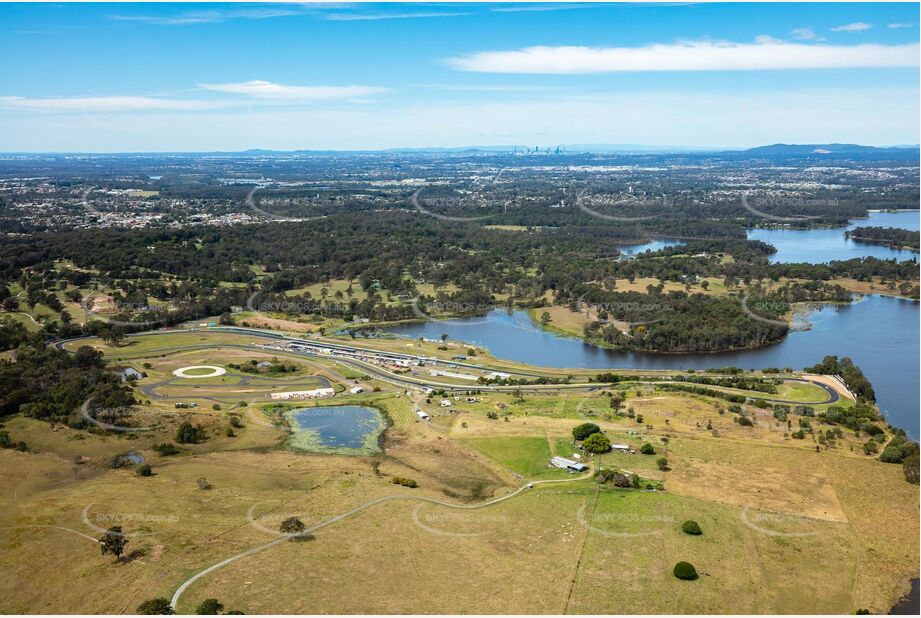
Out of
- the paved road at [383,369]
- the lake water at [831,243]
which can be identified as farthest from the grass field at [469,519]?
the lake water at [831,243]

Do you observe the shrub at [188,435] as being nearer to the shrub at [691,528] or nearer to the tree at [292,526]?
the tree at [292,526]

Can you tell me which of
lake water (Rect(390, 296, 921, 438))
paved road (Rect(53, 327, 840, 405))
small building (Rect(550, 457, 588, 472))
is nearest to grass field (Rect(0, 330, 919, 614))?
small building (Rect(550, 457, 588, 472))

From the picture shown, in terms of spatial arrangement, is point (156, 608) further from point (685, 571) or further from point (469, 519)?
point (685, 571)

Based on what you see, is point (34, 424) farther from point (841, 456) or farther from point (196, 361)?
point (841, 456)

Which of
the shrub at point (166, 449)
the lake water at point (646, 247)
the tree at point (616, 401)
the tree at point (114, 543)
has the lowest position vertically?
the shrub at point (166, 449)

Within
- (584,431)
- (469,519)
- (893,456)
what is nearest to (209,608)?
(469,519)

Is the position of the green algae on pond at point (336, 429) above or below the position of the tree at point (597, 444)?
below
